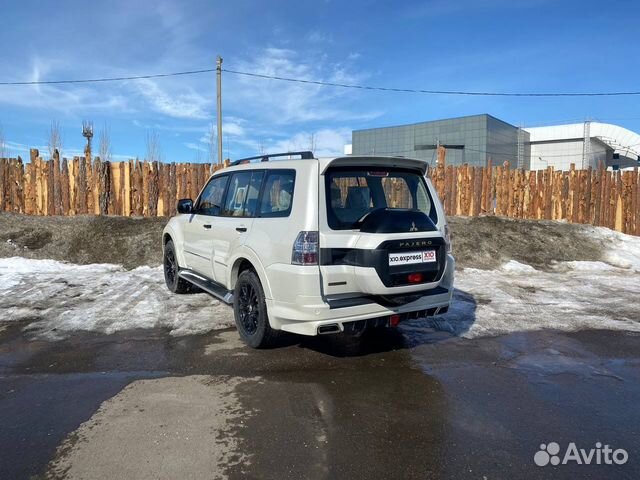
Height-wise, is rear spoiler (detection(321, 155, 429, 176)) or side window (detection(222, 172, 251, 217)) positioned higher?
rear spoiler (detection(321, 155, 429, 176))

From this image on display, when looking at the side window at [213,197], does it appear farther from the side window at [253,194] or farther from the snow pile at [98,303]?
the snow pile at [98,303]

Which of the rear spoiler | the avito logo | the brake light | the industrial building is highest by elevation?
the industrial building

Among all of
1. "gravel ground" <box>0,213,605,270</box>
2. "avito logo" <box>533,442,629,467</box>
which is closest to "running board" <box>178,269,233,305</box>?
"avito logo" <box>533,442,629,467</box>

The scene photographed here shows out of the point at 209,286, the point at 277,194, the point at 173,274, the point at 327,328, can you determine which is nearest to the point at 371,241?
the point at 327,328

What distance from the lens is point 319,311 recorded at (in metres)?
4.05

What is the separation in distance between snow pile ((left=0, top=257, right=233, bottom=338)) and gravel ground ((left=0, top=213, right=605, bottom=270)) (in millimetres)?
1006

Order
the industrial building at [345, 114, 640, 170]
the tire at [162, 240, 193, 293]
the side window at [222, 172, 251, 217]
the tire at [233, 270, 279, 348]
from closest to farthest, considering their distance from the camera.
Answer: the tire at [233, 270, 279, 348]
the side window at [222, 172, 251, 217]
the tire at [162, 240, 193, 293]
the industrial building at [345, 114, 640, 170]

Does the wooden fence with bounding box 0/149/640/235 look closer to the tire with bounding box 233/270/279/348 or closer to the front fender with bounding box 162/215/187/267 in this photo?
the front fender with bounding box 162/215/187/267

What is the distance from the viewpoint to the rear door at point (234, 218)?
4.99m

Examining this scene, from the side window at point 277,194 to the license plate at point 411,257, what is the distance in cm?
105

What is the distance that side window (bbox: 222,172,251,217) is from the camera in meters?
5.26

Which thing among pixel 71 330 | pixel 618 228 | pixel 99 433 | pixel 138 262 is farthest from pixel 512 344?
pixel 618 228

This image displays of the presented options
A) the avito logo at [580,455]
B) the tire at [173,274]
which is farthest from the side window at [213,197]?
the avito logo at [580,455]

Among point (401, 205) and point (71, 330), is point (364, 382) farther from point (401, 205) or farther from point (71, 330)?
point (71, 330)
